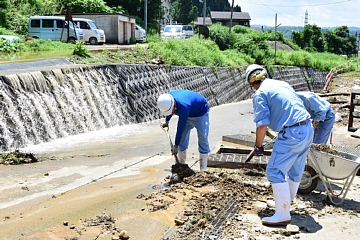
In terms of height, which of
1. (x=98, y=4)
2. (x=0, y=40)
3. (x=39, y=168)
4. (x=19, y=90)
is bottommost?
(x=39, y=168)

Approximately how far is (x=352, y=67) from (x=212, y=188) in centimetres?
3021

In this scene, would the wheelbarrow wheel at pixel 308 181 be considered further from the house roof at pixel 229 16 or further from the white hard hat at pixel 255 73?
the house roof at pixel 229 16

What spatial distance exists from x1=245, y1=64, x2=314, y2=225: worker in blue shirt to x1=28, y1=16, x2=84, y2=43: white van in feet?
68.5

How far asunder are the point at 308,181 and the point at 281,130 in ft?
4.88

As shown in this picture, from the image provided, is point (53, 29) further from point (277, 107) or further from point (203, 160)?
point (277, 107)

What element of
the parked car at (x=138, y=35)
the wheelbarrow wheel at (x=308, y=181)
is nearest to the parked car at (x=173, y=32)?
the parked car at (x=138, y=35)

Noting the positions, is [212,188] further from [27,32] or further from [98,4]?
[98,4]

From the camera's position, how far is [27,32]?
2609 cm

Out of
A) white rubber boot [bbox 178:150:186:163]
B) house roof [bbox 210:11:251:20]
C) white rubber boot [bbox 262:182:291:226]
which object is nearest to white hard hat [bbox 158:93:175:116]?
white rubber boot [bbox 178:150:186:163]

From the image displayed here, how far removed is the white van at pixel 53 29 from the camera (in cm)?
2412

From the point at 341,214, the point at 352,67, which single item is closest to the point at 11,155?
the point at 341,214

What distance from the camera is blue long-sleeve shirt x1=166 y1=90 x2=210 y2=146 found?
6184 millimetres

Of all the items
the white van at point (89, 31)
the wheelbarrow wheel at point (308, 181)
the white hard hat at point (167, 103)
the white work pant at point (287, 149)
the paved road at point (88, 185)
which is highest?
the white van at point (89, 31)

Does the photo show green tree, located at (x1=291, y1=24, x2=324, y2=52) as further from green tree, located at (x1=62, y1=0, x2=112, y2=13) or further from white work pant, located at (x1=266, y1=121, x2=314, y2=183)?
white work pant, located at (x1=266, y1=121, x2=314, y2=183)
